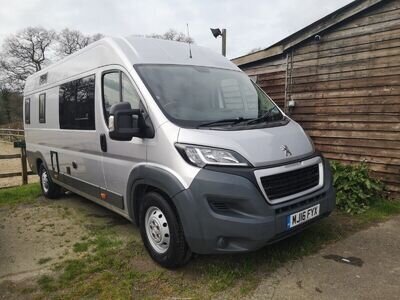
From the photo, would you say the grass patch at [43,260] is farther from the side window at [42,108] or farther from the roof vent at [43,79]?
the roof vent at [43,79]

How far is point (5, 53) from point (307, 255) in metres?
48.1

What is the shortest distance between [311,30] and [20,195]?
22.4ft

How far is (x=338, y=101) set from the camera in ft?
20.7

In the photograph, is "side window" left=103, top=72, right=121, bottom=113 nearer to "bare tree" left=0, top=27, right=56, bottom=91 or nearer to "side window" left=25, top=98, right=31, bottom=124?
"side window" left=25, top=98, right=31, bottom=124

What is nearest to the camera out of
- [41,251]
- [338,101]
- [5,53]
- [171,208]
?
[171,208]

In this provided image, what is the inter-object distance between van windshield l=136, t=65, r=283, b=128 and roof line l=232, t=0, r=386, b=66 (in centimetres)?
307

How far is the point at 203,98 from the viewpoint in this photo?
3.58 m

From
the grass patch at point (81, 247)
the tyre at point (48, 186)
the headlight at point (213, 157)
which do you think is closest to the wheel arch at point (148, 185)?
the headlight at point (213, 157)

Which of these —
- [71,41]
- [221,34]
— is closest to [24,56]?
[71,41]

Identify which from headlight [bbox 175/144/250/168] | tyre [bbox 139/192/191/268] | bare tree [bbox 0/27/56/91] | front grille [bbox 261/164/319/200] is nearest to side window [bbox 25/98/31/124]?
tyre [bbox 139/192/191/268]

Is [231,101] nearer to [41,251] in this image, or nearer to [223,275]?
[223,275]

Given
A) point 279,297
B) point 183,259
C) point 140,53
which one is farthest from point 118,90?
point 279,297

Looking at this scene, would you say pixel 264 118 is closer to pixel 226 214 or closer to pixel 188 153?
pixel 188 153

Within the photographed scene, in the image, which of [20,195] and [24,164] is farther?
[24,164]
